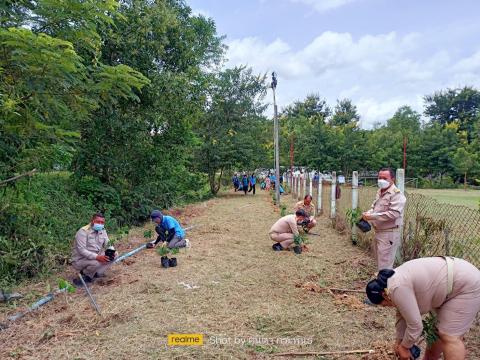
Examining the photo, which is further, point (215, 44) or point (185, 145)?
point (215, 44)

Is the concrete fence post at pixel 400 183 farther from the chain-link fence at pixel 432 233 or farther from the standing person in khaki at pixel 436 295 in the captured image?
the standing person in khaki at pixel 436 295

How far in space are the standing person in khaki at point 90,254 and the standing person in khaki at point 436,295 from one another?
4.38 metres

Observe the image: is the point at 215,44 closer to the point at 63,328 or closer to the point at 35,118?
the point at 35,118

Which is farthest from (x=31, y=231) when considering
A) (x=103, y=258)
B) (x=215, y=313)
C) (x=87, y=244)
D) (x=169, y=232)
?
(x=215, y=313)

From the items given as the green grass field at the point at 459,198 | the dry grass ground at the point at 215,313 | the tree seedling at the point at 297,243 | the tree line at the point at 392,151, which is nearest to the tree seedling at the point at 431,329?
the dry grass ground at the point at 215,313

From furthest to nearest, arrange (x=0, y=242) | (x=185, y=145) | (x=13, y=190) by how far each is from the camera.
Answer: (x=185, y=145) < (x=13, y=190) < (x=0, y=242)

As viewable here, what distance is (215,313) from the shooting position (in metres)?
4.75

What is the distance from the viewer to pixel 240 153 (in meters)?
22.7

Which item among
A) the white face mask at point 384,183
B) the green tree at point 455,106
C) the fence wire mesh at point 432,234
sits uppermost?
the green tree at point 455,106

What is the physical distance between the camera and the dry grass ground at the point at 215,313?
3908 mm

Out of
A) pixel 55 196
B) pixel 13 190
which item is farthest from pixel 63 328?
pixel 55 196

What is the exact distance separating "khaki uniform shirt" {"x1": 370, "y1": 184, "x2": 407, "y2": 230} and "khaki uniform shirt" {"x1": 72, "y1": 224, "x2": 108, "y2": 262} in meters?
4.10

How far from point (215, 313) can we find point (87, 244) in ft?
8.46

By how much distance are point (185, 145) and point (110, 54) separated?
4085 millimetres
